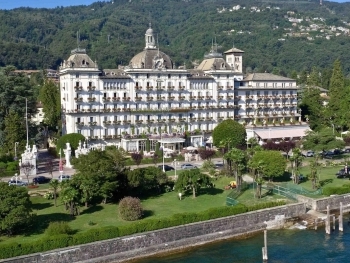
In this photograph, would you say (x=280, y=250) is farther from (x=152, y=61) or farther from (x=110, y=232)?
(x=152, y=61)

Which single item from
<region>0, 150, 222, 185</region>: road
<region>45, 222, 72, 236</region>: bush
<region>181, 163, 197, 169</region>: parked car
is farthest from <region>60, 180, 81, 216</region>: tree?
<region>181, 163, 197, 169</region>: parked car

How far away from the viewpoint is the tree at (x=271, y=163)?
5912cm

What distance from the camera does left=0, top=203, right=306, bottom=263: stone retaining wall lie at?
38000 millimetres

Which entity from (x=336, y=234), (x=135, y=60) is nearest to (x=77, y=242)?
(x=336, y=234)

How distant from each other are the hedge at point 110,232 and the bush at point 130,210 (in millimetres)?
2883

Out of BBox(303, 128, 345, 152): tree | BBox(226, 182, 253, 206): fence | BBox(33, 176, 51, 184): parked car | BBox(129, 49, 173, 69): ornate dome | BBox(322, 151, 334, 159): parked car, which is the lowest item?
BBox(226, 182, 253, 206): fence

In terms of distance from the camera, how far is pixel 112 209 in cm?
4956

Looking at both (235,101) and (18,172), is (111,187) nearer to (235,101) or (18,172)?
(18,172)

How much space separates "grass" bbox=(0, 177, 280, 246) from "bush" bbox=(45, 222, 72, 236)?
4.24 ft

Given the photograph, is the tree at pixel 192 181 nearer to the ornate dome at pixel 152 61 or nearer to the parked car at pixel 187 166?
the parked car at pixel 187 166

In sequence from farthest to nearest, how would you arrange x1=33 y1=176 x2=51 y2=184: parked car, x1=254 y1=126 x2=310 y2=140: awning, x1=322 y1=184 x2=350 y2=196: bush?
x1=254 y1=126 x2=310 y2=140: awning
x1=33 y1=176 x2=51 y2=184: parked car
x1=322 y1=184 x2=350 y2=196: bush

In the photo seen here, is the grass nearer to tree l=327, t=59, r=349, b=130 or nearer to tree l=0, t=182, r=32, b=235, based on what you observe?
tree l=0, t=182, r=32, b=235

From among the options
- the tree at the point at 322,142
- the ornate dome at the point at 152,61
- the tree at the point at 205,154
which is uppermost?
the ornate dome at the point at 152,61

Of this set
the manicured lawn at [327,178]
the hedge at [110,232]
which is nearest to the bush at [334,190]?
the manicured lawn at [327,178]
